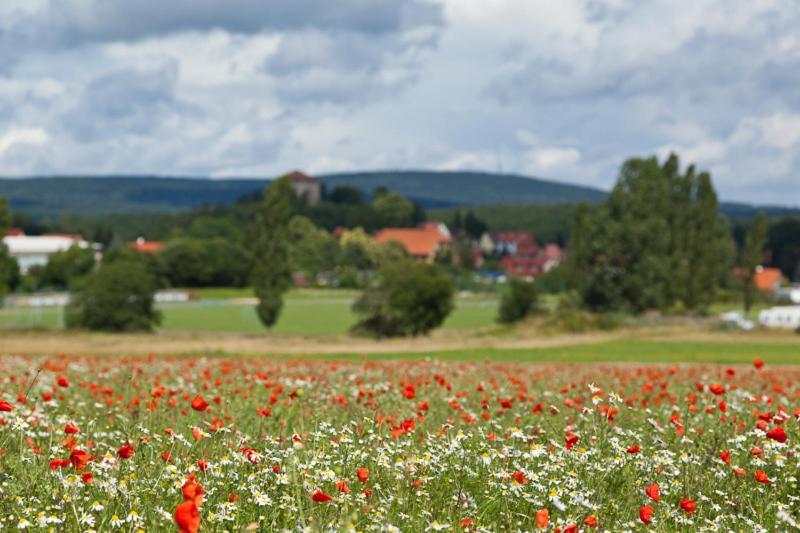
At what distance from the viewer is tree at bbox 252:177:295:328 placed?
52.2 metres

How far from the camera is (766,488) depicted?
20.4ft

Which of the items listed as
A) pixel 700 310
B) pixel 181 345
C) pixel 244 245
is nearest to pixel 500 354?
pixel 181 345

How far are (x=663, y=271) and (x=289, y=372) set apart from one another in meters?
53.6

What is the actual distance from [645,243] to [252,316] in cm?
3093

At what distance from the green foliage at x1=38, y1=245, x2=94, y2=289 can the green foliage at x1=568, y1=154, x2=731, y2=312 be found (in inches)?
2875

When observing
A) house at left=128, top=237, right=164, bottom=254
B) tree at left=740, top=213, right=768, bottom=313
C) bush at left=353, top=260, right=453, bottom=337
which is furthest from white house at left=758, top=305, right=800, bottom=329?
house at left=128, top=237, right=164, bottom=254

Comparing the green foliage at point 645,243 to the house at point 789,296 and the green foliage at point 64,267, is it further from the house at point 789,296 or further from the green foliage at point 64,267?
the green foliage at point 64,267

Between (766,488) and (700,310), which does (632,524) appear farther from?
(700,310)

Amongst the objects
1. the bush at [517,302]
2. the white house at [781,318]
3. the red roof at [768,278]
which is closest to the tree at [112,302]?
the bush at [517,302]

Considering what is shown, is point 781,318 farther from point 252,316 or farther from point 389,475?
point 389,475

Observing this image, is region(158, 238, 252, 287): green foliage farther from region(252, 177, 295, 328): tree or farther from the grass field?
region(252, 177, 295, 328): tree

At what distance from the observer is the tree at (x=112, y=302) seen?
182 feet

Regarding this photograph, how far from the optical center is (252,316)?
73125 mm

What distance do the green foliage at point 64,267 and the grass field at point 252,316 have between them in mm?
20213
